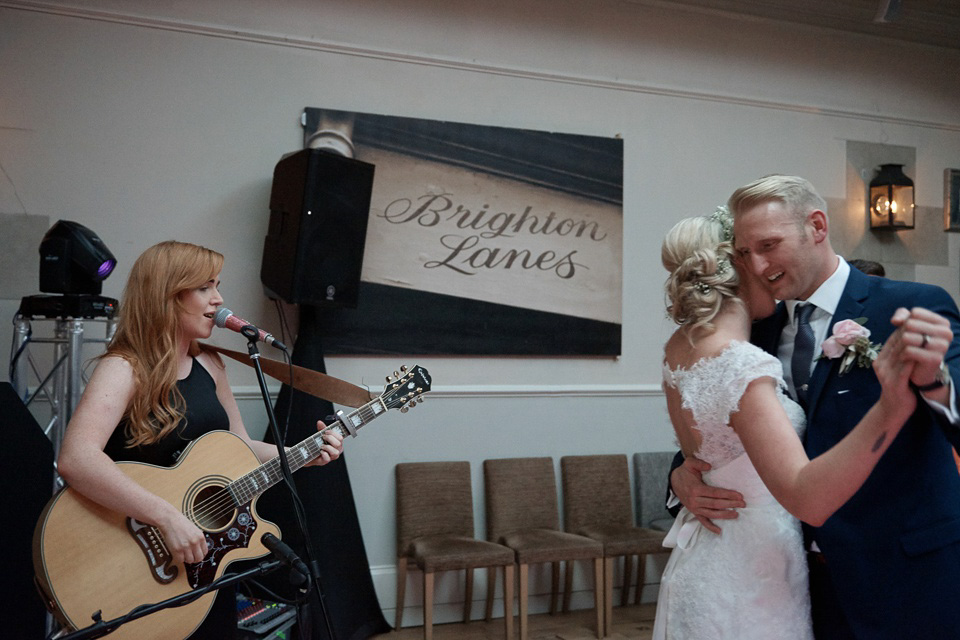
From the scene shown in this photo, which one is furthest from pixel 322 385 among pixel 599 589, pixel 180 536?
pixel 599 589

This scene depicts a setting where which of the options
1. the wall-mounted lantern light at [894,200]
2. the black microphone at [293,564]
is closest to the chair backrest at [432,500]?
the black microphone at [293,564]

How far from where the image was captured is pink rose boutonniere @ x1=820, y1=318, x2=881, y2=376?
177cm

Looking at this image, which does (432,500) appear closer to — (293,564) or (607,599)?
(607,599)

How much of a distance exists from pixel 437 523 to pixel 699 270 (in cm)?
317

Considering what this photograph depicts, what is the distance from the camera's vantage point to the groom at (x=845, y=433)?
1702 millimetres

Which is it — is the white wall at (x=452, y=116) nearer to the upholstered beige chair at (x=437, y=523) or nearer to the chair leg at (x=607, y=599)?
the upholstered beige chair at (x=437, y=523)

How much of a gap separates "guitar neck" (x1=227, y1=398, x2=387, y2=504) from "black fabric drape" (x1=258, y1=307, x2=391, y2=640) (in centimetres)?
144

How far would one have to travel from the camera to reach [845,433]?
5.88 feet

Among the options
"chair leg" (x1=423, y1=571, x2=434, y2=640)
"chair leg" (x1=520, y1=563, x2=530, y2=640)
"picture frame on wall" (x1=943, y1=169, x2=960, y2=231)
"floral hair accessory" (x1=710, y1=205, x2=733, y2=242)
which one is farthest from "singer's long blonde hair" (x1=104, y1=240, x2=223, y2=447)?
"picture frame on wall" (x1=943, y1=169, x2=960, y2=231)

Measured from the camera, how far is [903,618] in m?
1.73

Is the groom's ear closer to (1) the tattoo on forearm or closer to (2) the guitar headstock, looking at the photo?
(1) the tattoo on forearm

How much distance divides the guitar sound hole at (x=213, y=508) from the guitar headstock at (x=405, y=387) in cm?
59

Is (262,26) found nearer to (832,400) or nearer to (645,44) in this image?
(645,44)

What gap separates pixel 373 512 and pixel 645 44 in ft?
11.3
